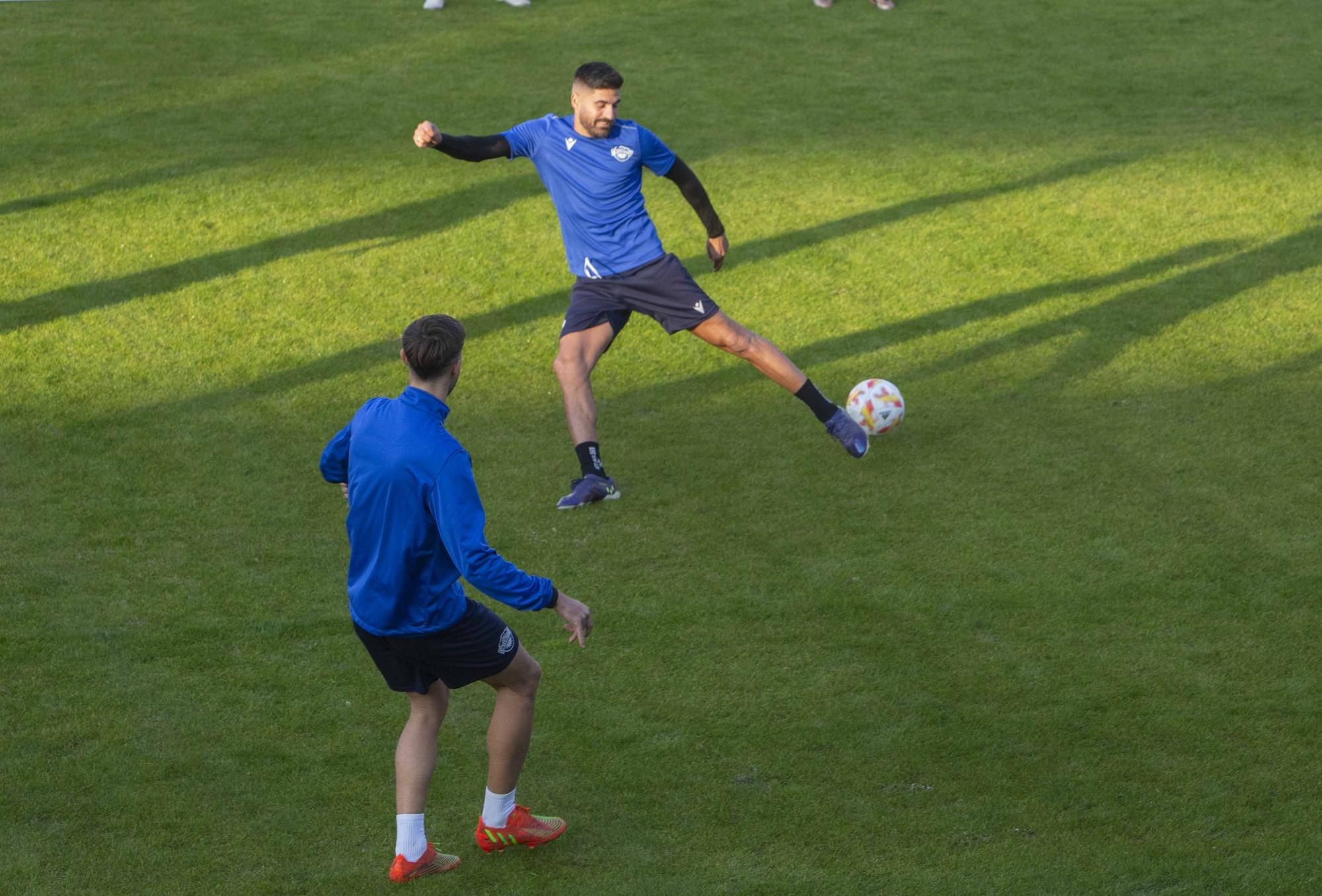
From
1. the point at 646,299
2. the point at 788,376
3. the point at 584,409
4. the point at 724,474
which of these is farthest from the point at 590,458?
the point at 788,376

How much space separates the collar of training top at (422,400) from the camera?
14.3 ft

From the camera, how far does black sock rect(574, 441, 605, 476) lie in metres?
7.51

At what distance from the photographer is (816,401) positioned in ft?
25.6

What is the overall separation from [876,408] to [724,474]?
932 mm

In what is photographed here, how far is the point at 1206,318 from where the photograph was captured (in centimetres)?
962

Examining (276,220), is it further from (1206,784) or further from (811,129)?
(1206,784)

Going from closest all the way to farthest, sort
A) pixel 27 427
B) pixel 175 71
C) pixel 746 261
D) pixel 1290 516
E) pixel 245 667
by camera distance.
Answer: pixel 245 667 → pixel 1290 516 → pixel 27 427 → pixel 746 261 → pixel 175 71

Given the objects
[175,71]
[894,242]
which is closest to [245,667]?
[894,242]

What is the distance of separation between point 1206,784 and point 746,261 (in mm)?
6249

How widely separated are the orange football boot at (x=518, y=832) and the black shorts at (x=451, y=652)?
0.54 metres

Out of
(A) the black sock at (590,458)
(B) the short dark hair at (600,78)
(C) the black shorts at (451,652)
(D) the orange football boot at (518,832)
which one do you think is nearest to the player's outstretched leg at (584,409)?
(A) the black sock at (590,458)

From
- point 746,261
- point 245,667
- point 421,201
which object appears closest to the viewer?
point 245,667

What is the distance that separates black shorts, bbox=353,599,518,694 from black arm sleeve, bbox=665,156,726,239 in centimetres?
392

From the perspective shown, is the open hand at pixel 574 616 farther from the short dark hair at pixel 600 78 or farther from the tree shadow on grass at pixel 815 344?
the tree shadow on grass at pixel 815 344
